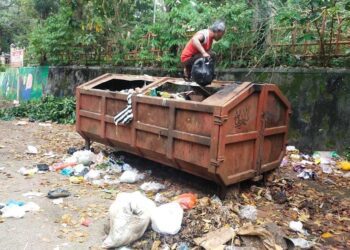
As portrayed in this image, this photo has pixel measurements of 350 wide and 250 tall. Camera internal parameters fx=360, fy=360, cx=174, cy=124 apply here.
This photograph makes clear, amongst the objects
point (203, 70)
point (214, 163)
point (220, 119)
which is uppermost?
point (203, 70)

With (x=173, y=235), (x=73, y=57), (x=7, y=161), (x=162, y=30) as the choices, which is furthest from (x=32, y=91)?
(x=173, y=235)

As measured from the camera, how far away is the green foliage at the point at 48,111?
441 inches

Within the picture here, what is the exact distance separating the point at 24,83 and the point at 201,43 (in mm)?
13028

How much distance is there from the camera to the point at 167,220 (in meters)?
3.54

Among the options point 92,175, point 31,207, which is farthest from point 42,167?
point 31,207

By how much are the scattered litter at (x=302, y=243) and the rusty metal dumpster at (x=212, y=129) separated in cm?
104

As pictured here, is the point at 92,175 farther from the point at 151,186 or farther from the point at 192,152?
the point at 192,152

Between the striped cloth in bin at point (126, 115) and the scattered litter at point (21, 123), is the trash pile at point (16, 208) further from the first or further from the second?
the scattered litter at point (21, 123)

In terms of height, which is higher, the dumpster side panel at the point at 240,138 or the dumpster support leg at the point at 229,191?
the dumpster side panel at the point at 240,138

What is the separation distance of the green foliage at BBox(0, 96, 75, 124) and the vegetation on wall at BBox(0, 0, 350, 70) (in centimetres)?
206

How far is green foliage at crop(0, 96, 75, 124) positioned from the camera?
11.2 m

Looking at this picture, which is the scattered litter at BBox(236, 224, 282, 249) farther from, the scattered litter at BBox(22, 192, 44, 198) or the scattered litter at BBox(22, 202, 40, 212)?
the scattered litter at BBox(22, 192, 44, 198)

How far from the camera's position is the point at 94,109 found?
626 cm

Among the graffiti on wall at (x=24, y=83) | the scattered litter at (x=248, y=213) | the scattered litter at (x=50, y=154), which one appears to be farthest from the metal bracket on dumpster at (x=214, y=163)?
the graffiti on wall at (x=24, y=83)
